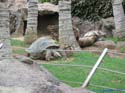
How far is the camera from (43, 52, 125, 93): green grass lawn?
8.91 meters

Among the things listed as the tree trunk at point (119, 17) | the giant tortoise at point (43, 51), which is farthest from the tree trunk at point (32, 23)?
the tree trunk at point (119, 17)

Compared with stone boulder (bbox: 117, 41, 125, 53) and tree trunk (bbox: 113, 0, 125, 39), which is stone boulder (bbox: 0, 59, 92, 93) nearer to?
stone boulder (bbox: 117, 41, 125, 53)

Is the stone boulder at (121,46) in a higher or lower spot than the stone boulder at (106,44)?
higher

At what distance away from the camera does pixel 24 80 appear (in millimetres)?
4699

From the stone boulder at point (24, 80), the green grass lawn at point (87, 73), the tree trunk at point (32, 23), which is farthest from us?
the tree trunk at point (32, 23)

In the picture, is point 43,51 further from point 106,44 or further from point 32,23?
point 106,44

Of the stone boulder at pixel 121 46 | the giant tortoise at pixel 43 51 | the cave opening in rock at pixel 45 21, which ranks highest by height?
the giant tortoise at pixel 43 51

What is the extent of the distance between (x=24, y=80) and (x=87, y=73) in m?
5.34

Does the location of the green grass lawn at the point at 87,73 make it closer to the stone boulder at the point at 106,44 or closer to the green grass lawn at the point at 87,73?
the green grass lawn at the point at 87,73

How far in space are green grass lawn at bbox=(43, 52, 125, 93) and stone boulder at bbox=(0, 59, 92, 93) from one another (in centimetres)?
241

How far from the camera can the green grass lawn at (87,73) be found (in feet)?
29.2

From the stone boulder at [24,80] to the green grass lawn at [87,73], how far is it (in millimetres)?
2409

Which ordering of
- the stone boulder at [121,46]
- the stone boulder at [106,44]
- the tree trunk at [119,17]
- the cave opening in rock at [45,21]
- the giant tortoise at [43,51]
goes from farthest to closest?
the cave opening in rock at [45,21] < the tree trunk at [119,17] < the stone boulder at [106,44] < the stone boulder at [121,46] < the giant tortoise at [43,51]

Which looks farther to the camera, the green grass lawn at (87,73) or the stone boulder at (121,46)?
the stone boulder at (121,46)
